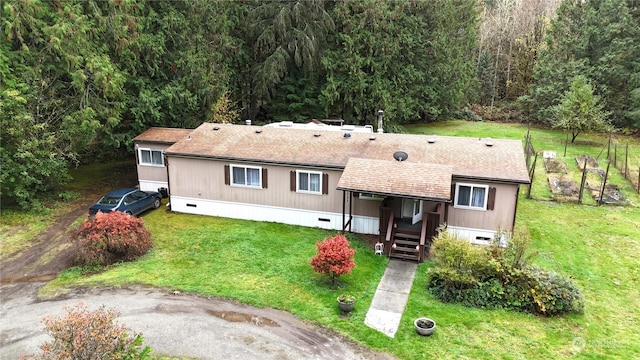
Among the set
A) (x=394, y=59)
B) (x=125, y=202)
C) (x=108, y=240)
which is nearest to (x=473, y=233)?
(x=108, y=240)

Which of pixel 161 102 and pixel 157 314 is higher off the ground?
pixel 161 102

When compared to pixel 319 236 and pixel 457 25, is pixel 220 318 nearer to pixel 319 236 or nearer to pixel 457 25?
pixel 319 236

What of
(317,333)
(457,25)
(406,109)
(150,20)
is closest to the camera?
(317,333)

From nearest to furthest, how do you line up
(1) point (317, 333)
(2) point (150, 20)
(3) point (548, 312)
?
1. (1) point (317, 333)
2. (3) point (548, 312)
3. (2) point (150, 20)

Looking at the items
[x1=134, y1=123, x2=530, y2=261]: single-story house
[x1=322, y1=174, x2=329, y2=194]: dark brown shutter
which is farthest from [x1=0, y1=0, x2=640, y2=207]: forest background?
[x1=322, y1=174, x2=329, y2=194]: dark brown shutter

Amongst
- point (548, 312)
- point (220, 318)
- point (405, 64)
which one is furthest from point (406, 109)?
point (220, 318)

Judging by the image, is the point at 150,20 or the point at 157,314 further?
the point at 150,20
